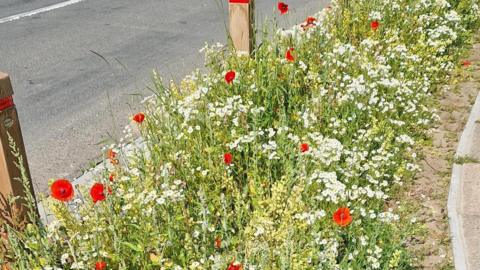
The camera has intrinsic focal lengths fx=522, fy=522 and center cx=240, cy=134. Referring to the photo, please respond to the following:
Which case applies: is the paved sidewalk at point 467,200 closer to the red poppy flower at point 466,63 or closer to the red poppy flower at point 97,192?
the red poppy flower at point 466,63

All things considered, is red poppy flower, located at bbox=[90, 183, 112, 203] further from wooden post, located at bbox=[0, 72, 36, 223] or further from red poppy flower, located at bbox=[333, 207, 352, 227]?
red poppy flower, located at bbox=[333, 207, 352, 227]

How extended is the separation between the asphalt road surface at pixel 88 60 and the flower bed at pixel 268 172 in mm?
611

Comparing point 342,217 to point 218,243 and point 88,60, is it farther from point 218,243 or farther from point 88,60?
point 88,60

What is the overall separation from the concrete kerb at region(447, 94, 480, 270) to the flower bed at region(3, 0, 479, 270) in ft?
1.10

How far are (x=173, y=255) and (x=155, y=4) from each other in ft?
26.8

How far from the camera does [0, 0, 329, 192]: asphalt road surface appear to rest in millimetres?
5051

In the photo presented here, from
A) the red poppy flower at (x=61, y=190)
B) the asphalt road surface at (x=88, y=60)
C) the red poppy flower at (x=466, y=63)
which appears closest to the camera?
the red poppy flower at (x=61, y=190)

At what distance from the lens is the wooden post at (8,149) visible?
2578 millimetres

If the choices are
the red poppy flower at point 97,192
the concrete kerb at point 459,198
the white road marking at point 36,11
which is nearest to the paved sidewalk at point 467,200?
the concrete kerb at point 459,198

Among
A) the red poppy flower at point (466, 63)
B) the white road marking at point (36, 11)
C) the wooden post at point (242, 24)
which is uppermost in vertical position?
the wooden post at point (242, 24)

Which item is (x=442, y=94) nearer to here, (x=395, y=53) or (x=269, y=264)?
(x=395, y=53)

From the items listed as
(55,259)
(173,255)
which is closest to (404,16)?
(173,255)

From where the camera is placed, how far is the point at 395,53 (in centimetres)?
548

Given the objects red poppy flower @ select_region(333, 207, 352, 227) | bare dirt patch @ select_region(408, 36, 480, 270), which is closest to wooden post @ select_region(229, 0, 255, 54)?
bare dirt patch @ select_region(408, 36, 480, 270)
